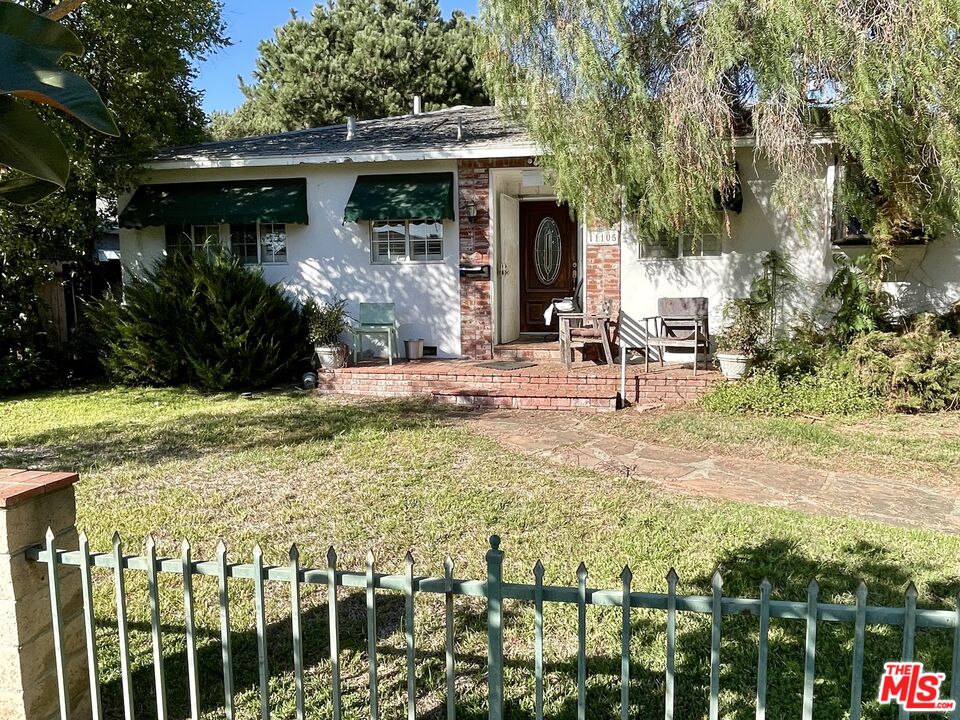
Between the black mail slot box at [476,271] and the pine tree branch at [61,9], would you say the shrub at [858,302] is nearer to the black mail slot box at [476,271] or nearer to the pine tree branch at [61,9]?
the black mail slot box at [476,271]

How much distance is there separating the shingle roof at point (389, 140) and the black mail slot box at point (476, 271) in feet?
5.58

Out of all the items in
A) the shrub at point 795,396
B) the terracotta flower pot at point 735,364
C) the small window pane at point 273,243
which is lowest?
the shrub at point 795,396

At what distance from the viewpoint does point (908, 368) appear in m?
7.82

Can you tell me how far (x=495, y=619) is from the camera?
7.04ft

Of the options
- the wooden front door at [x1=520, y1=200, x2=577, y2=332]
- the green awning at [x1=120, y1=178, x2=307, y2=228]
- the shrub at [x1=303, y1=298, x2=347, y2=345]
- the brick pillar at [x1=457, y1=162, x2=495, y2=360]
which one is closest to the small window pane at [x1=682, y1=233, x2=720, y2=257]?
the wooden front door at [x1=520, y1=200, x2=577, y2=332]

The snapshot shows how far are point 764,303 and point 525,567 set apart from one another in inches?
258

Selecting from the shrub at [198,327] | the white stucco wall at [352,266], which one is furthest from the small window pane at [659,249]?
the shrub at [198,327]

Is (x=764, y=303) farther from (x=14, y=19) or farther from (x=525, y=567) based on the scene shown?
(x=14, y=19)

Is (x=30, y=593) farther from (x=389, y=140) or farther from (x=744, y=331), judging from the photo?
(x=389, y=140)

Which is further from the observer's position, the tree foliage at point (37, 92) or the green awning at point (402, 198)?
the green awning at point (402, 198)

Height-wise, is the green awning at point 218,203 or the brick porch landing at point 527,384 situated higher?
the green awning at point 218,203

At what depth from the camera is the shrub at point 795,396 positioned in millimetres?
7867

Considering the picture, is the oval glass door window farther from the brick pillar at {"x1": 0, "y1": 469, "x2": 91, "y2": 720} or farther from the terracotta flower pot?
the brick pillar at {"x1": 0, "y1": 469, "x2": 91, "y2": 720}

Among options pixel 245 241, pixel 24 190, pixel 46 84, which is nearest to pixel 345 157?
pixel 245 241
